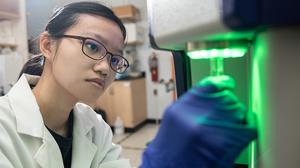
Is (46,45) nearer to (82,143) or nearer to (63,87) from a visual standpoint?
(63,87)

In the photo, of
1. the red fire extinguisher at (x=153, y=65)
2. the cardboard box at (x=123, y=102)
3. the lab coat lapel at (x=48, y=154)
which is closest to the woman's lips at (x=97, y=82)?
the lab coat lapel at (x=48, y=154)

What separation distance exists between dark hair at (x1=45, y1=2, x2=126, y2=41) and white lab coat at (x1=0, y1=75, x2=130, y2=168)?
20 centimetres

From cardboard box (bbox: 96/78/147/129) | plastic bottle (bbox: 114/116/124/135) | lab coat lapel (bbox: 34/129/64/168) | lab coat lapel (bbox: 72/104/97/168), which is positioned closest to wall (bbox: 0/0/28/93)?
cardboard box (bbox: 96/78/147/129)

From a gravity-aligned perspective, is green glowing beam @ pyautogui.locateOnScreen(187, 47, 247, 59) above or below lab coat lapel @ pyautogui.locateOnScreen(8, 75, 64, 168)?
above

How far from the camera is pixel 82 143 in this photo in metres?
0.89

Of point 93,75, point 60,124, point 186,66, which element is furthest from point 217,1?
point 60,124

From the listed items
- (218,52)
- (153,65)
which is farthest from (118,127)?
(218,52)

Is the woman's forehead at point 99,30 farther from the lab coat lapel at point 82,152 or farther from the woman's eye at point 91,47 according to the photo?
the lab coat lapel at point 82,152

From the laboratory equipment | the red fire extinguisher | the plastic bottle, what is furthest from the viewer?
the red fire extinguisher

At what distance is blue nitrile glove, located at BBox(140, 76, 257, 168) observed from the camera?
27cm

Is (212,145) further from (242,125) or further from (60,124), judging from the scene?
(60,124)

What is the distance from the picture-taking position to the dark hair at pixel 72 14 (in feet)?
2.57

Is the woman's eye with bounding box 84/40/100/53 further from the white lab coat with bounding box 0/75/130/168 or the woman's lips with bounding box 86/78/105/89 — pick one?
the white lab coat with bounding box 0/75/130/168

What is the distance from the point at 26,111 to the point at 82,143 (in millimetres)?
219
